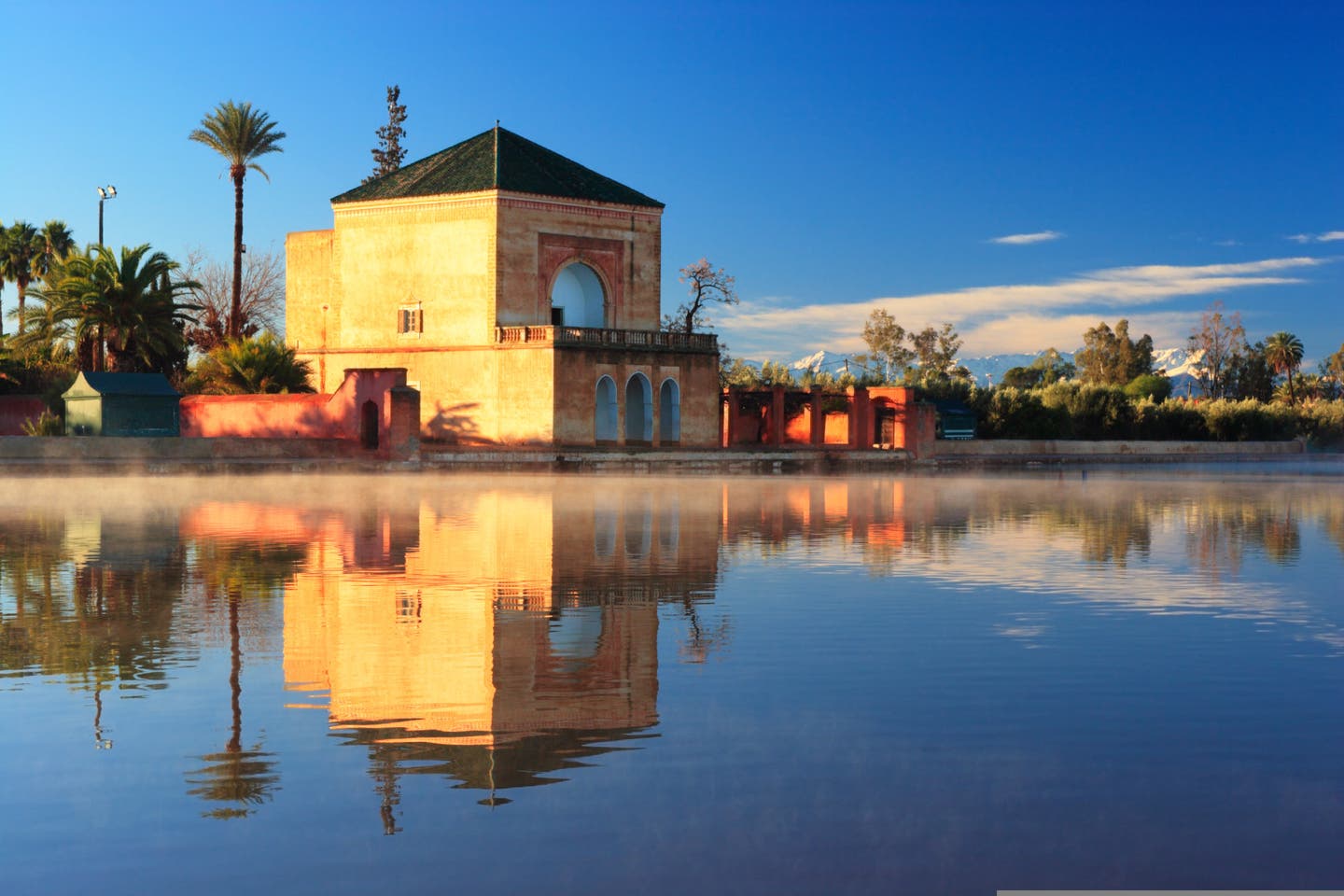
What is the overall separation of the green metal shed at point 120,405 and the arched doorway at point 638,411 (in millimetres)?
13763

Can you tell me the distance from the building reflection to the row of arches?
1052 inches

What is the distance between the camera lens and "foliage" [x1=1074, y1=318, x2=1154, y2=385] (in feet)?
320

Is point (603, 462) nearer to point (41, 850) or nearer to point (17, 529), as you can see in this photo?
point (17, 529)

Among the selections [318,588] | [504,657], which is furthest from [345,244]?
[504,657]

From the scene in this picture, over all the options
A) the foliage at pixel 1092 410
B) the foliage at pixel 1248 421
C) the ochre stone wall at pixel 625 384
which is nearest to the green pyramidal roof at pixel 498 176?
the ochre stone wall at pixel 625 384

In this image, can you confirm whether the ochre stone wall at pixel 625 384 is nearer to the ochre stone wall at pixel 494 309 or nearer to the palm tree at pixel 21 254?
the ochre stone wall at pixel 494 309

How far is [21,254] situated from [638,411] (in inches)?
1420

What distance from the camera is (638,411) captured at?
4728 cm

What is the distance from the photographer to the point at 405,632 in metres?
9.78

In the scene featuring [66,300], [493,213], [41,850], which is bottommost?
[41,850]

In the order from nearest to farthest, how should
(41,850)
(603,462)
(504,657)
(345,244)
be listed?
(41,850) → (504,657) → (603,462) → (345,244)

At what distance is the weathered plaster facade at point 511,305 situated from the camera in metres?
44.2

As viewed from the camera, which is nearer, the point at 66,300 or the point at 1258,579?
the point at 1258,579

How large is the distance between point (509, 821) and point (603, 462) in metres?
36.2
